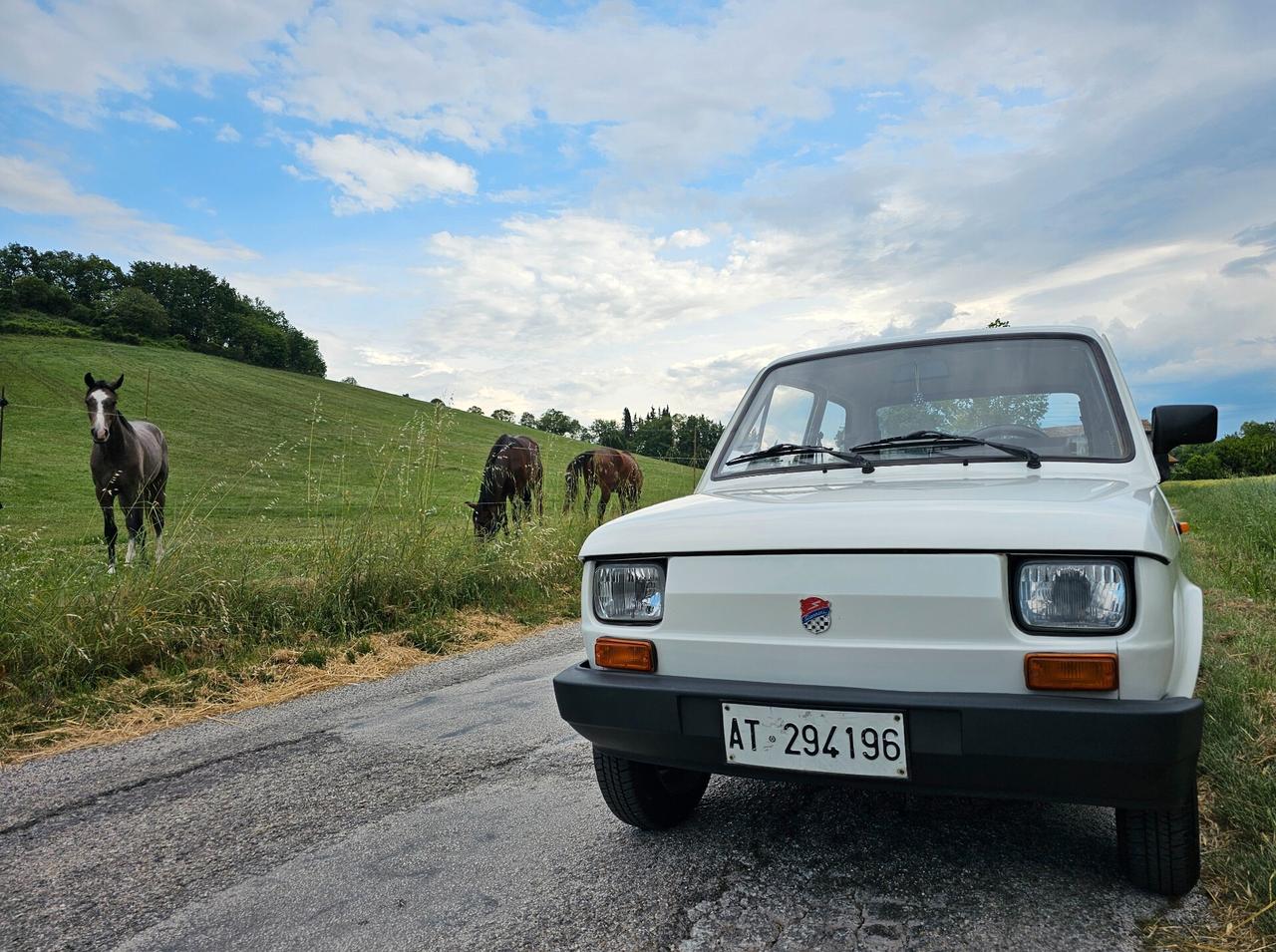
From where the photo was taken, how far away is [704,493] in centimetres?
314

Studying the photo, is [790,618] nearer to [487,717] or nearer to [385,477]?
[487,717]

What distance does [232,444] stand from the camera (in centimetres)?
3002

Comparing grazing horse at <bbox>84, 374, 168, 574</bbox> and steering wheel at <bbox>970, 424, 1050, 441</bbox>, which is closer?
steering wheel at <bbox>970, 424, 1050, 441</bbox>

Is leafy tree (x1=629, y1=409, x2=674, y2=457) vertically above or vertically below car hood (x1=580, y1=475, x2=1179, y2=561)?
above

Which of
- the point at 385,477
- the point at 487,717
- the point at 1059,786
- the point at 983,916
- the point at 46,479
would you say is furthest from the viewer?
the point at 46,479

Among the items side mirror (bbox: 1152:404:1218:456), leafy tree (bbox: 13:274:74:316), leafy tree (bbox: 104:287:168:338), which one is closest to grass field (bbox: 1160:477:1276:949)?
side mirror (bbox: 1152:404:1218:456)

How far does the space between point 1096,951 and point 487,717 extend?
2981mm

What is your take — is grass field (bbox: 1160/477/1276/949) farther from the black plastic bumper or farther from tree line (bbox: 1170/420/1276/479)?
tree line (bbox: 1170/420/1276/479)

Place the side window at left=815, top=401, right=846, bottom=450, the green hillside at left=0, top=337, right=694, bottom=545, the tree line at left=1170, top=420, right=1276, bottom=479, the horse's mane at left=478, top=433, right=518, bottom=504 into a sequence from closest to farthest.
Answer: the side window at left=815, top=401, right=846, bottom=450 → the green hillside at left=0, top=337, right=694, bottom=545 → the horse's mane at left=478, top=433, right=518, bottom=504 → the tree line at left=1170, top=420, right=1276, bottom=479

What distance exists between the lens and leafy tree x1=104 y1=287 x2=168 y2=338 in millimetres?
54969

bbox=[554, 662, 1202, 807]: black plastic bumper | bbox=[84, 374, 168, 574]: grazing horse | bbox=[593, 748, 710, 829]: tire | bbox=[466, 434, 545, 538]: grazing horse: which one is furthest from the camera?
bbox=[84, 374, 168, 574]: grazing horse

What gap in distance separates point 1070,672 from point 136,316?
6562cm

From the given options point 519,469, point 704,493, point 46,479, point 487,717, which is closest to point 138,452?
point 519,469

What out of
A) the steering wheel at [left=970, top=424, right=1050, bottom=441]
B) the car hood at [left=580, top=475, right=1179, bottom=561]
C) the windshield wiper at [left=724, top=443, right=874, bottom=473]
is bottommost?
the car hood at [left=580, top=475, right=1179, bottom=561]
